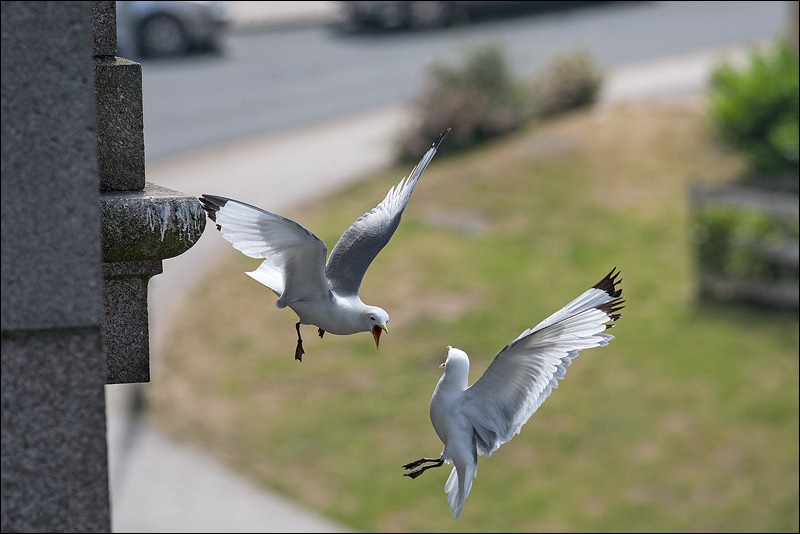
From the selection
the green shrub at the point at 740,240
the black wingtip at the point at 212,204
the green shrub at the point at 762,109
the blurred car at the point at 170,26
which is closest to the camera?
the black wingtip at the point at 212,204

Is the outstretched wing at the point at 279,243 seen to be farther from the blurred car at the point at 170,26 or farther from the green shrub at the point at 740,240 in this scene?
the blurred car at the point at 170,26

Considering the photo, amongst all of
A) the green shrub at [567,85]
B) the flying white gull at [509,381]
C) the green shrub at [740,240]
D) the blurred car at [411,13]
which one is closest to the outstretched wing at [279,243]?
the flying white gull at [509,381]

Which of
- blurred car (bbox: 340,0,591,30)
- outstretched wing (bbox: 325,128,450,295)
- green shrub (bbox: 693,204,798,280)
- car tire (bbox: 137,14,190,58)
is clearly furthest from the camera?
blurred car (bbox: 340,0,591,30)

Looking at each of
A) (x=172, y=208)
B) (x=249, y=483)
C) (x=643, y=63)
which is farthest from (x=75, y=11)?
(x=643, y=63)

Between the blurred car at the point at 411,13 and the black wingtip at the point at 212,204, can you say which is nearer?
the black wingtip at the point at 212,204

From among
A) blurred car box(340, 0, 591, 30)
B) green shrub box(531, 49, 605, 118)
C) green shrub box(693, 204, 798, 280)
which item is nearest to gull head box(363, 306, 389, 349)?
green shrub box(693, 204, 798, 280)

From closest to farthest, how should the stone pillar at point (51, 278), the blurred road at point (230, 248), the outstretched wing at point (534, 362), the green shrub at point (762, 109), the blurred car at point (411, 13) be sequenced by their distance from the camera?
the stone pillar at point (51, 278) → the outstretched wing at point (534, 362) → the blurred road at point (230, 248) → the green shrub at point (762, 109) → the blurred car at point (411, 13)

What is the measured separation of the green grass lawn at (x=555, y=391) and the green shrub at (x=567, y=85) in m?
1.78

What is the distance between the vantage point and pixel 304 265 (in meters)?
4.32

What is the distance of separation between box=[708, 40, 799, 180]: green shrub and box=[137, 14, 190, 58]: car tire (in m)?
11.3

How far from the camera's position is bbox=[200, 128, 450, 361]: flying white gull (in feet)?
13.7

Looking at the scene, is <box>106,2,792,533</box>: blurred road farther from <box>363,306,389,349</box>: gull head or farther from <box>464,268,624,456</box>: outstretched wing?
<box>363,306,389,349</box>: gull head

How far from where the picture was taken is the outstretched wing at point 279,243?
4176 millimetres

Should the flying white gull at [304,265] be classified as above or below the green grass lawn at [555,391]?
above
